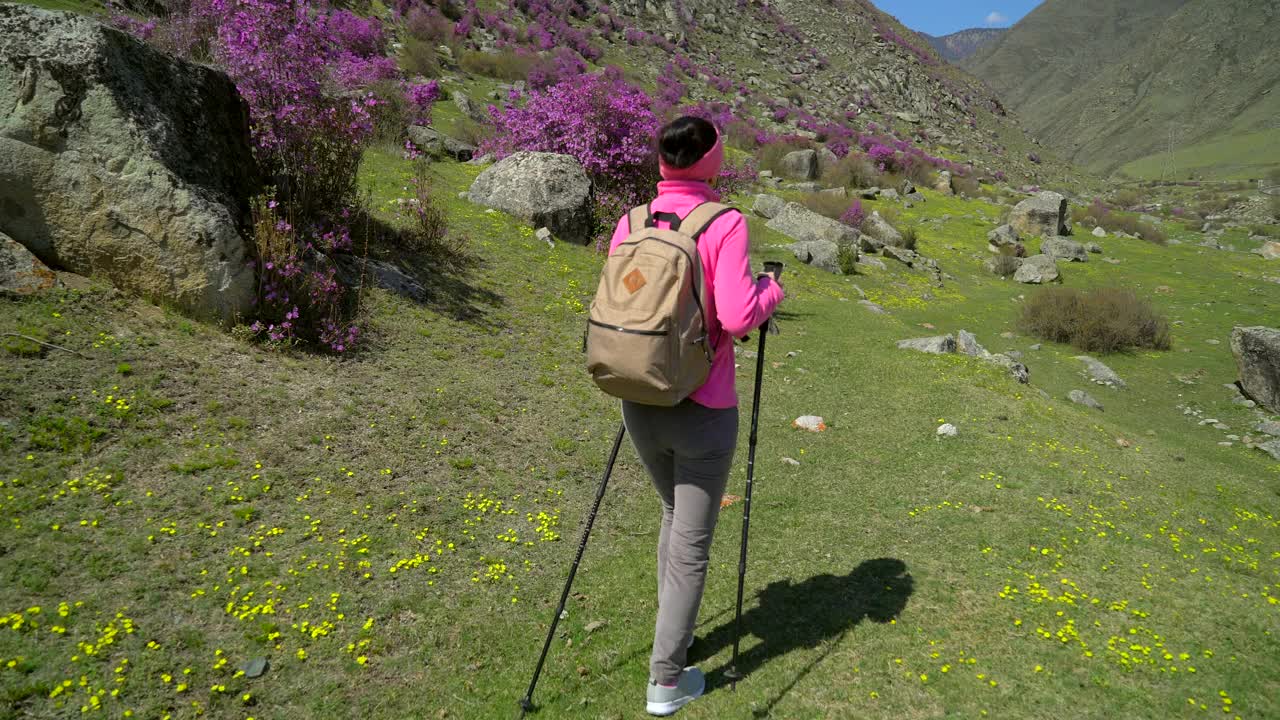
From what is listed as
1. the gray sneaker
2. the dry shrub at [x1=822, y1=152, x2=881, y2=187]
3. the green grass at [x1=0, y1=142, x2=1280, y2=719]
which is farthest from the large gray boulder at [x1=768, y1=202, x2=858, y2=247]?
the gray sneaker

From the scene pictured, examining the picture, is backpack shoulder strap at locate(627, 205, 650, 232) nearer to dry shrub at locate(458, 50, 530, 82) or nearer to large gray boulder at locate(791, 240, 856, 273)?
large gray boulder at locate(791, 240, 856, 273)

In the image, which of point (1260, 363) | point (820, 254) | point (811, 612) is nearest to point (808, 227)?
point (820, 254)

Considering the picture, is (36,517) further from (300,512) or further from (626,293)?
(626,293)

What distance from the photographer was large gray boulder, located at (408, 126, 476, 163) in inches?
705

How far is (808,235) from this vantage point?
2255 centimetres

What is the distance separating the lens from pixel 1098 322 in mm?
16219

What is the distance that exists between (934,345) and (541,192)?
369 inches

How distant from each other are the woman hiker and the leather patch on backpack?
0.88ft

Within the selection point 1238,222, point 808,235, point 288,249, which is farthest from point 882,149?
point 288,249

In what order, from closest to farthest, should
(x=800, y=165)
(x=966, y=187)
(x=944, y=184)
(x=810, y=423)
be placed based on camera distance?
(x=810, y=423), (x=800, y=165), (x=944, y=184), (x=966, y=187)

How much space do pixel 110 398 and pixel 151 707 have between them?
124 inches

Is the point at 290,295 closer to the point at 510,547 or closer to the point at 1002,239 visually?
the point at 510,547

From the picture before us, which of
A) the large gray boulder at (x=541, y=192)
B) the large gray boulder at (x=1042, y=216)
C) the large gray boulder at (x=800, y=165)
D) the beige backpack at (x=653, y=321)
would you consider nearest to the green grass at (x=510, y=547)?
the beige backpack at (x=653, y=321)

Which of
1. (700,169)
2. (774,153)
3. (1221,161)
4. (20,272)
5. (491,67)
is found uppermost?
(1221,161)
